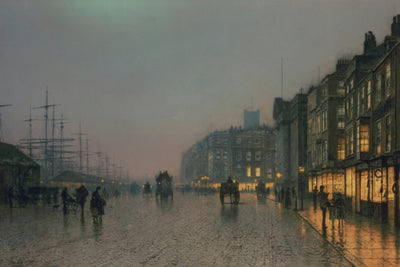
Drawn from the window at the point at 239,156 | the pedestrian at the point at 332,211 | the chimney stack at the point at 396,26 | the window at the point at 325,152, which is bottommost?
the pedestrian at the point at 332,211

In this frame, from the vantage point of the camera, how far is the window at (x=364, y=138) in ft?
83.3

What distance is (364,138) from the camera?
25500 mm

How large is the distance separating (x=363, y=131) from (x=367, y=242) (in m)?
12.4

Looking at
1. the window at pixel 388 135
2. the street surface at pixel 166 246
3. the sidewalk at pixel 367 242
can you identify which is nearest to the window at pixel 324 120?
the window at pixel 388 135

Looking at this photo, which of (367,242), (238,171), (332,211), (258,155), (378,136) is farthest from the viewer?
(258,155)

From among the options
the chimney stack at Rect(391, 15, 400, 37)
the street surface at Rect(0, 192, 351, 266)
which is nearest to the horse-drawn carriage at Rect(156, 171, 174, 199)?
the chimney stack at Rect(391, 15, 400, 37)

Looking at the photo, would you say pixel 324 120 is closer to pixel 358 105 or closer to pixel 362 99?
pixel 358 105

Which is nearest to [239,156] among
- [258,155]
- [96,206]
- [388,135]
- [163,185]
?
[258,155]

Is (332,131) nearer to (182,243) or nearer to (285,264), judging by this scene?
(182,243)

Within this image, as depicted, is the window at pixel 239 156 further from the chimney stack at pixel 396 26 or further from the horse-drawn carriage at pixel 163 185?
the chimney stack at pixel 396 26

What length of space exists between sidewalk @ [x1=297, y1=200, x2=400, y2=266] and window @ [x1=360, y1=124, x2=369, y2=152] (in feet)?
19.4

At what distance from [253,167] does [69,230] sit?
391 ft

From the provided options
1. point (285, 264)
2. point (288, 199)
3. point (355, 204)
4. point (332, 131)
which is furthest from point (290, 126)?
point (285, 264)

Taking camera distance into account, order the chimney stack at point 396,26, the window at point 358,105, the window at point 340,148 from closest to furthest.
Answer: the window at point 358,105 < the chimney stack at point 396,26 < the window at point 340,148
